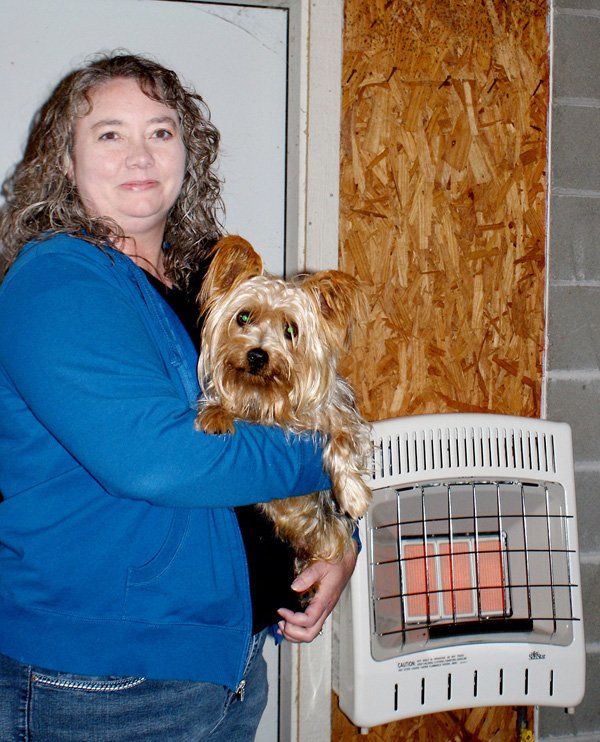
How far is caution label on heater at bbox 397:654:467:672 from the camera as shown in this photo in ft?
6.21

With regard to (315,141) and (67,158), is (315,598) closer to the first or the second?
(67,158)

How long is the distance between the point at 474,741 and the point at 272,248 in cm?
175

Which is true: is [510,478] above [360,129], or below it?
below

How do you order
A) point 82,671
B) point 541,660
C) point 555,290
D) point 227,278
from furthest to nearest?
point 555,290 → point 541,660 → point 227,278 → point 82,671

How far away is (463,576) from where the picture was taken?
6.56ft

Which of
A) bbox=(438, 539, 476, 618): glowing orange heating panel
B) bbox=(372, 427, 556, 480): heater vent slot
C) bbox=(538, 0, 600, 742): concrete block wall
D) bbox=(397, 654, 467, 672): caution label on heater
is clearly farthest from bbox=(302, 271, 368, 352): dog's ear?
bbox=(538, 0, 600, 742): concrete block wall

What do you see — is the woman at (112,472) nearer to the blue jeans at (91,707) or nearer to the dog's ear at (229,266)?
the blue jeans at (91,707)

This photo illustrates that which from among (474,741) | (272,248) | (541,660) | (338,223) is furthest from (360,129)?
(474,741)

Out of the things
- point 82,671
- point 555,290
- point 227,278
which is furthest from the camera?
point 555,290

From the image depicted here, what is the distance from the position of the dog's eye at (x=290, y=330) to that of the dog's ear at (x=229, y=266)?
0.41 feet

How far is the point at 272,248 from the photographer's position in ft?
7.70

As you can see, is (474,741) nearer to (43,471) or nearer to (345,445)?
(345,445)

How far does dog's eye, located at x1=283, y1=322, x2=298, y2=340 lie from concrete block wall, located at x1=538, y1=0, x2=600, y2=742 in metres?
1.15

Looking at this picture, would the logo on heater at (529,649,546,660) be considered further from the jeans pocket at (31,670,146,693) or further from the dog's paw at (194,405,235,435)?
the jeans pocket at (31,670,146,693)
